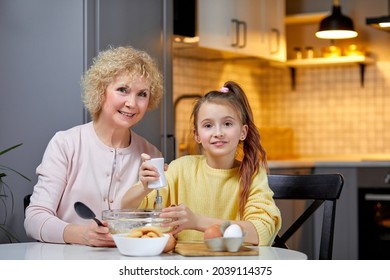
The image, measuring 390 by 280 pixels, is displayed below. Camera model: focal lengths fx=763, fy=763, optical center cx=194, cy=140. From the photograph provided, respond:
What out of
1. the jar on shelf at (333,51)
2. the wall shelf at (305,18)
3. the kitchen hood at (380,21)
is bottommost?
the jar on shelf at (333,51)

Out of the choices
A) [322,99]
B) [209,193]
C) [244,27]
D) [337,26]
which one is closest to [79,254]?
[209,193]

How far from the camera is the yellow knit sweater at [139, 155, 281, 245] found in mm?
2146

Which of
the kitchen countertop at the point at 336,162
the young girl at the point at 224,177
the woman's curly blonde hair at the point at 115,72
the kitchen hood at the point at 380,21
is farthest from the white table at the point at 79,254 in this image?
the kitchen hood at the point at 380,21

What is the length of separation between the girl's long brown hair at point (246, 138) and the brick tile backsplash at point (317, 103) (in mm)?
2719

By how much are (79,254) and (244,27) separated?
321 centimetres

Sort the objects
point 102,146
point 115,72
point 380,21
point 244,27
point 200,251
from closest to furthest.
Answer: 1. point 200,251
2. point 115,72
3. point 102,146
4. point 380,21
5. point 244,27

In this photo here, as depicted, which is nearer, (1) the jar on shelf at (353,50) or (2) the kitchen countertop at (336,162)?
(2) the kitchen countertop at (336,162)

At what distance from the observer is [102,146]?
8.20 ft

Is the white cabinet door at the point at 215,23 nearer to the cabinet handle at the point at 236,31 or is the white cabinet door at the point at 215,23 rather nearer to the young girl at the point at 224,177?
the cabinet handle at the point at 236,31

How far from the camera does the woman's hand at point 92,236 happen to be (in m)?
1.93

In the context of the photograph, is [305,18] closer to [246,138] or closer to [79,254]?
[246,138]

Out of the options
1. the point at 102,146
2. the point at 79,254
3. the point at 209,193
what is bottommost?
the point at 79,254

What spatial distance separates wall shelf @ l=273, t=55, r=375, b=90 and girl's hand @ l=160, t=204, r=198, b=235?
3461 millimetres
